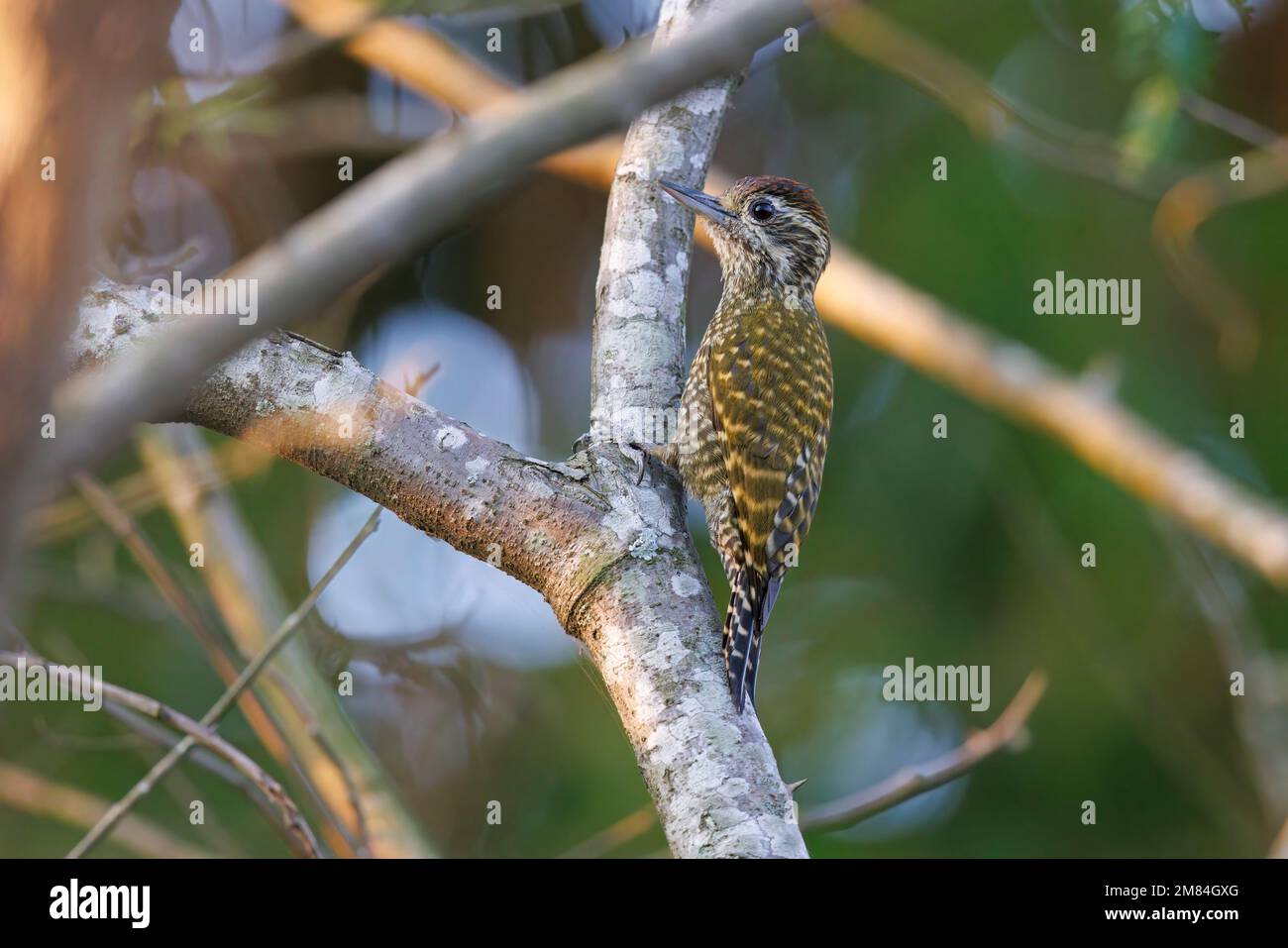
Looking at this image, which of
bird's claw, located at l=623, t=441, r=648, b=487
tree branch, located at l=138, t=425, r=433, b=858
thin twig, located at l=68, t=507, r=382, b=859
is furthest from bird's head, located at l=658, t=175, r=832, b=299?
thin twig, located at l=68, t=507, r=382, b=859

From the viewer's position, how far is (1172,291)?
5336 millimetres

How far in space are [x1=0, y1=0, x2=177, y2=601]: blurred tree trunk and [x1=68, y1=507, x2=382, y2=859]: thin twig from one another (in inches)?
64.5

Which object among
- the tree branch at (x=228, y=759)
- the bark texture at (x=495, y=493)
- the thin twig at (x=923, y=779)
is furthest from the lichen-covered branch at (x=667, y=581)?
the tree branch at (x=228, y=759)

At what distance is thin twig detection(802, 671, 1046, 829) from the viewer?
2428 millimetres

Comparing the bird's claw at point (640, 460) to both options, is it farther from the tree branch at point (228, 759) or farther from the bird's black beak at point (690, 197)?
the tree branch at point (228, 759)

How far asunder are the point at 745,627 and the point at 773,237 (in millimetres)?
1706

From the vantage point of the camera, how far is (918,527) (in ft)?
16.9

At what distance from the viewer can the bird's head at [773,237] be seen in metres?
4.04

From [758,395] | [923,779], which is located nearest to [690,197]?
[758,395]

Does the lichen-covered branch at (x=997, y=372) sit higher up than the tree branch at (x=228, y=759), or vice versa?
the lichen-covered branch at (x=997, y=372)

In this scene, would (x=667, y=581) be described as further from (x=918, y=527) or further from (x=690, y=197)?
(x=918, y=527)

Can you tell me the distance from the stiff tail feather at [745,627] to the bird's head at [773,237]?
119cm

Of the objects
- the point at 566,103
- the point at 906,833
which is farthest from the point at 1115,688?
the point at 566,103

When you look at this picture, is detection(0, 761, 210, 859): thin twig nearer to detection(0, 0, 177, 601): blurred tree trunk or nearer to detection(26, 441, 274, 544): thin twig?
detection(26, 441, 274, 544): thin twig
